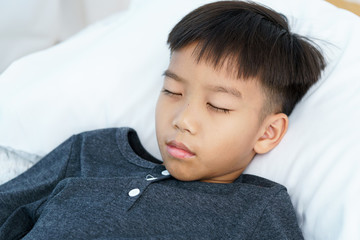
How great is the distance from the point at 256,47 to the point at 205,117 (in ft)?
0.60

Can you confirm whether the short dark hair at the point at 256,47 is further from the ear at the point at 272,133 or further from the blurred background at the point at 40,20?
the blurred background at the point at 40,20

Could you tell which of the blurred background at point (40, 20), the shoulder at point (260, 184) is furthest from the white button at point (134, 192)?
the blurred background at point (40, 20)

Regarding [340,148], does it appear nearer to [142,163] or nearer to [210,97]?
[210,97]

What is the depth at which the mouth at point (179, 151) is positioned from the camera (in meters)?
0.92

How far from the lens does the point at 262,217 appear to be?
0.89 m

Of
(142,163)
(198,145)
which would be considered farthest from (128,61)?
(198,145)

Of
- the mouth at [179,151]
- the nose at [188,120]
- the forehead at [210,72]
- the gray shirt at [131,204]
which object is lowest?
the gray shirt at [131,204]

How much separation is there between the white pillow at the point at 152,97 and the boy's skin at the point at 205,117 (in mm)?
122

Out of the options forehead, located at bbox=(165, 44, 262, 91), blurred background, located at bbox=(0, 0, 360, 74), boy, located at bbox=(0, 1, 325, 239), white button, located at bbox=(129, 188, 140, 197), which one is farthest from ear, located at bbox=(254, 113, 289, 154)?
blurred background, located at bbox=(0, 0, 360, 74)

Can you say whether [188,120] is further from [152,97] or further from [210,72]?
[152,97]

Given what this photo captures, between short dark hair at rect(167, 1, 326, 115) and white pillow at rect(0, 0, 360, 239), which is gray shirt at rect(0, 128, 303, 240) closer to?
white pillow at rect(0, 0, 360, 239)

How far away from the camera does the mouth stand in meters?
0.92

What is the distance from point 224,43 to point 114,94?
0.41 meters

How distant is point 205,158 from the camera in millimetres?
928
